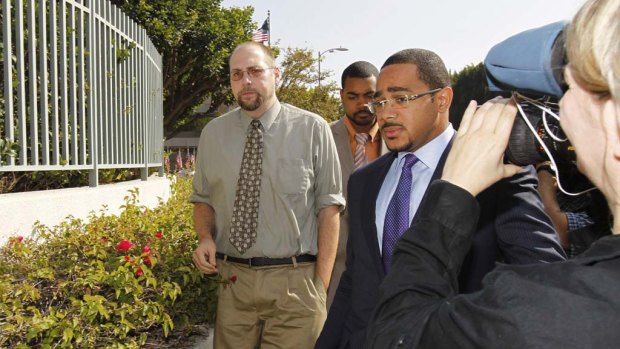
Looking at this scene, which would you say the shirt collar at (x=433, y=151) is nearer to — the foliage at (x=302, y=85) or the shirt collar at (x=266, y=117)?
the shirt collar at (x=266, y=117)

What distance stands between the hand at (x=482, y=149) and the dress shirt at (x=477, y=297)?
33mm

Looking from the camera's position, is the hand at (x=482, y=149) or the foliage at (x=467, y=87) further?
the foliage at (x=467, y=87)

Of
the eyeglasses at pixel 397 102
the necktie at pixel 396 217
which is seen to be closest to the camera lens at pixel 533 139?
the necktie at pixel 396 217

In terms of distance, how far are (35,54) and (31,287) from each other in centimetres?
207

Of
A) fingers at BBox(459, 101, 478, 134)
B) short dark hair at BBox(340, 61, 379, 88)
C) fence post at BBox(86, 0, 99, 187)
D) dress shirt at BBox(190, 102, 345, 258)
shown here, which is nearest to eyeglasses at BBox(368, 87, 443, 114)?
dress shirt at BBox(190, 102, 345, 258)

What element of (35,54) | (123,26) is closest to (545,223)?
(35,54)

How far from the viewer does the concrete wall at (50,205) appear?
3780 millimetres

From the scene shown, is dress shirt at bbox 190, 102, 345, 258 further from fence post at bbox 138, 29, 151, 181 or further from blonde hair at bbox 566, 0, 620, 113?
fence post at bbox 138, 29, 151, 181

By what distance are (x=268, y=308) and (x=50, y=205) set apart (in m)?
1.86

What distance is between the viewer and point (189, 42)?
19.5m

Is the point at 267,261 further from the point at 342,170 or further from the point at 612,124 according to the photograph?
the point at 612,124

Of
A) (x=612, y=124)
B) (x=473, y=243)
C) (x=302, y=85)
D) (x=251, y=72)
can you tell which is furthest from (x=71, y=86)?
(x=302, y=85)

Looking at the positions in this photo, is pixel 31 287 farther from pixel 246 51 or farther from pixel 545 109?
pixel 545 109

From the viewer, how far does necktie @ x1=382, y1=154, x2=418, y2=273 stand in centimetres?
234
